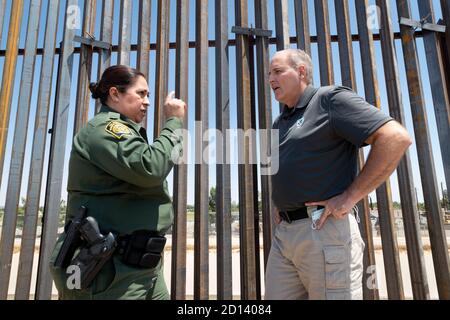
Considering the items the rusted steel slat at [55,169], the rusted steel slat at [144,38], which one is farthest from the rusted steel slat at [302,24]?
the rusted steel slat at [55,169]

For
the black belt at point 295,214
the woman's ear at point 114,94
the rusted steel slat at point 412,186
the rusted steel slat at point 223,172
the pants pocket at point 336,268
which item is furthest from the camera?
the rusted steel slat at point 223,172

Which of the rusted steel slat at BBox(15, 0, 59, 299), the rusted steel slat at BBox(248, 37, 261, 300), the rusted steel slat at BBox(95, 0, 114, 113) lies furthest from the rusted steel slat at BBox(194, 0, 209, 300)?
the rusted steel slat at BBox(15, 0, 59, 299)

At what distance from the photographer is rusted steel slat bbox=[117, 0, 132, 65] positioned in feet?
7.39

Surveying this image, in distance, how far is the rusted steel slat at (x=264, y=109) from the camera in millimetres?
2117

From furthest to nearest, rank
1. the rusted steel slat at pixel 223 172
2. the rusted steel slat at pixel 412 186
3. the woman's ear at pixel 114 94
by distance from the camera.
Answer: the rusted steel slat at pixel 223 172
the rusted steel slat at pixel 412 186
the woman's ear at pixel 114 94

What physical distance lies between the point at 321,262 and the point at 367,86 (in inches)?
59.9

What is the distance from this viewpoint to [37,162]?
2223mm

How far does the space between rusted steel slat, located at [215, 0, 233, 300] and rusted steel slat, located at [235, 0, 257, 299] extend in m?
0.09

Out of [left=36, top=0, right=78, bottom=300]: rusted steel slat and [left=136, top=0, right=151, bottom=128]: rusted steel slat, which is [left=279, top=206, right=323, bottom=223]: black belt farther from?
[left=36, top=0, right=78, bottom=300]: rusted steel slat

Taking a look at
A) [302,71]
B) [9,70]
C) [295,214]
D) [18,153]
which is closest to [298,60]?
[302,71]

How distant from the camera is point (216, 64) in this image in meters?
2.28

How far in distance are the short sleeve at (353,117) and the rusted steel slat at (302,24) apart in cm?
110

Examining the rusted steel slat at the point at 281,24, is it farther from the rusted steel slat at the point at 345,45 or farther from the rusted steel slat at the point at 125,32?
the rusted steel slat at the point at 125,32
